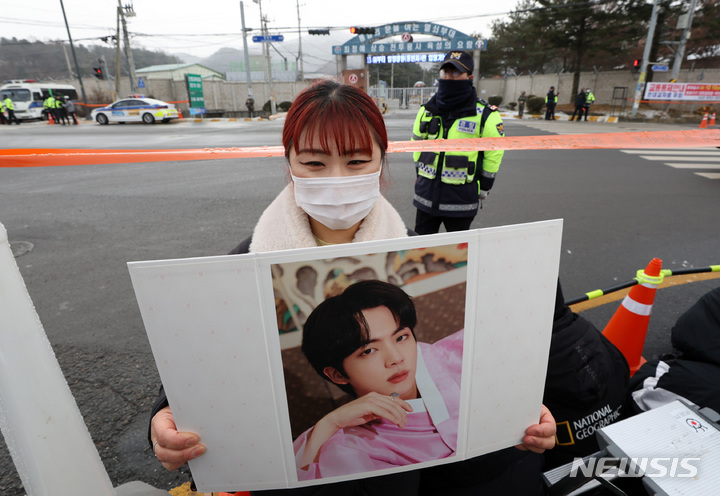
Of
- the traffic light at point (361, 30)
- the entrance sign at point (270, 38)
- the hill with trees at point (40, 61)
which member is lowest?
the traffic light at point (361, 30)

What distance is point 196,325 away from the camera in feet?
2.47

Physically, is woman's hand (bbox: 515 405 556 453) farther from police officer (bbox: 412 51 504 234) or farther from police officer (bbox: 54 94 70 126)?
police officer (bbox: 54 94 70 126)

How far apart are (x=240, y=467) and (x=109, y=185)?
26.9ft

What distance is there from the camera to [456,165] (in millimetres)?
3383

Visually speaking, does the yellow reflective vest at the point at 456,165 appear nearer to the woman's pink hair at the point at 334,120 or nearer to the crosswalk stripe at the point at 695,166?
the woman's pink hair at the point at 334,120

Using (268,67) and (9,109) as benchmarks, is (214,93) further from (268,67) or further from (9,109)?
(9,109)

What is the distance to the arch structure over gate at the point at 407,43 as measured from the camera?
2743cm

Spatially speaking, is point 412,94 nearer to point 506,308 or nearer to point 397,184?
point 397,184

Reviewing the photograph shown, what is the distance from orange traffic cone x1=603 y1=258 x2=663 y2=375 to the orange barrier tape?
734mm

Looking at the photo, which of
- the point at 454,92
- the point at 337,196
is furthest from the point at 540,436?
the point at 454,92

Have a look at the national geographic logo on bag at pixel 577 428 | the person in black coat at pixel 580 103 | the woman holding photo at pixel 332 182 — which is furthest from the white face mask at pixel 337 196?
the person in black coat at pixel 580 103

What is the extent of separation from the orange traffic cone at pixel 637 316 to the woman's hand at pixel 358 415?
2.29 metres

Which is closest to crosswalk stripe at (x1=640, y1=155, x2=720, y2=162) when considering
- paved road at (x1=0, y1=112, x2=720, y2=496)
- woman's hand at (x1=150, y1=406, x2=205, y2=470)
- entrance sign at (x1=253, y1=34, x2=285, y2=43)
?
paved road at (x1=0, y1=112, x2=720, y2=496)

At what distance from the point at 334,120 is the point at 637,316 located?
239cm
